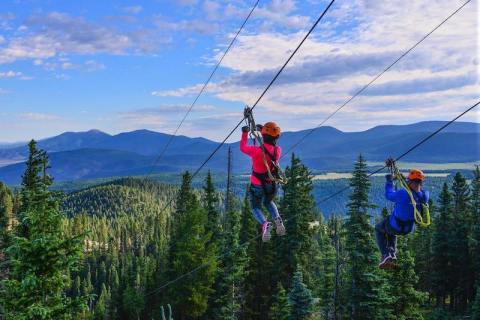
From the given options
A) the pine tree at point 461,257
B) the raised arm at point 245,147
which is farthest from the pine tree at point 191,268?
the raised arm at point 245,147

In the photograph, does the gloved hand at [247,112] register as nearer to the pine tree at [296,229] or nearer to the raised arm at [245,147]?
the raised arm at [245,147]

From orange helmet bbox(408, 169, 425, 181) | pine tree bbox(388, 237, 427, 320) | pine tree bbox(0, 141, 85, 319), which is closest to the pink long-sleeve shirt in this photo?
orange helmet bbox(408, 169, 425, 181)

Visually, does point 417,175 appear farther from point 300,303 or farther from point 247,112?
point 300,303

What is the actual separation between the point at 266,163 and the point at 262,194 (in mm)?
1282

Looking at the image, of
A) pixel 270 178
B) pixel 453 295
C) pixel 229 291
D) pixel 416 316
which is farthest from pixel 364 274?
pixel 453 295

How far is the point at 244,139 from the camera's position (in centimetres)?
1080

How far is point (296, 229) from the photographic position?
4659 centimetres

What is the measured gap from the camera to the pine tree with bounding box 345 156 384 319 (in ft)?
117

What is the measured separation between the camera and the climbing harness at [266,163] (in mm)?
10797

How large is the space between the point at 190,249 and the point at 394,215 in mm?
33225

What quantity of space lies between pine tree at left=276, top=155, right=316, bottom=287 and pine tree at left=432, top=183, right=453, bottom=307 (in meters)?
17.3

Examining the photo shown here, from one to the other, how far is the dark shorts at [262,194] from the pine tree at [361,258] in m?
25.2

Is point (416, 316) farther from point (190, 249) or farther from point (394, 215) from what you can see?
point (394, 215)

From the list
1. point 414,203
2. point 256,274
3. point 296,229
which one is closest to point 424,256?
point 296,229
